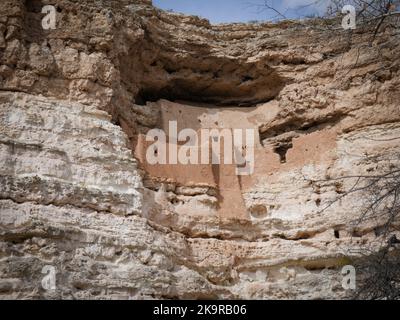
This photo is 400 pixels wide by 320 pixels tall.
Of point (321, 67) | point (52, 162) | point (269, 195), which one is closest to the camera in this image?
point (52, 162)

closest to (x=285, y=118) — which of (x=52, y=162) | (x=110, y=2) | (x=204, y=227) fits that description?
(x=204, y=227)

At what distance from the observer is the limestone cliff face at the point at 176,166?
9406 mm

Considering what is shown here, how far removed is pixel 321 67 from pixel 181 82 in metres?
2.61

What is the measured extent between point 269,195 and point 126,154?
2.65 m

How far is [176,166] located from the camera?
38.8 ft

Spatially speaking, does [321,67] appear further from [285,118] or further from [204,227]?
[204,227]

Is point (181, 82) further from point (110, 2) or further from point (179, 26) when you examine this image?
point (110, 2)

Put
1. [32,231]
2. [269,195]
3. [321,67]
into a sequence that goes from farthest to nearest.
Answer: [321,67] < [269,195] < [32,231]

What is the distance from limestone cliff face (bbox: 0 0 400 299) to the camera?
941 cm

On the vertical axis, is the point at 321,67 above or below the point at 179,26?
below

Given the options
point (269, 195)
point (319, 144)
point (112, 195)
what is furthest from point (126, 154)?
point (319, 144)

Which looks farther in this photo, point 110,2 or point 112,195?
point 110,2

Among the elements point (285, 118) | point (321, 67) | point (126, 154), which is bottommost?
point (126, 154)

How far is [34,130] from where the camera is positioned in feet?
33.7
